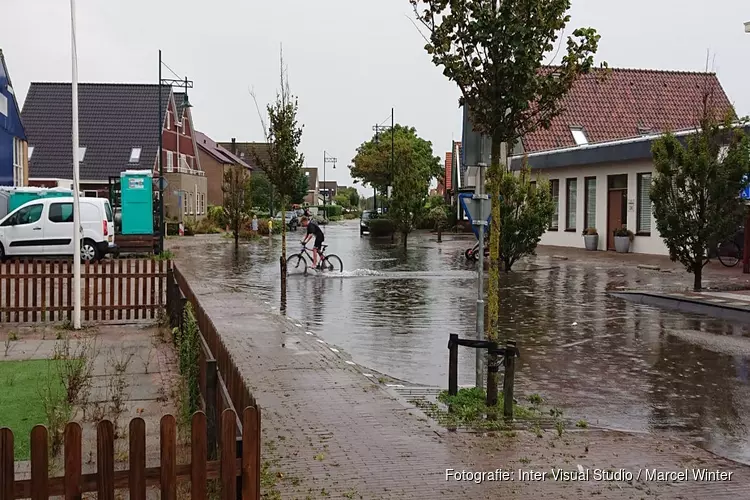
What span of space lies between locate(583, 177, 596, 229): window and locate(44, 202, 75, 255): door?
2107 cm

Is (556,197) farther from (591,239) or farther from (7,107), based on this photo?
(7,107)

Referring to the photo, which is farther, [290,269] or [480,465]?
[290,269]

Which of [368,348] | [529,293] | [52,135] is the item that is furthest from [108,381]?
[52,135]

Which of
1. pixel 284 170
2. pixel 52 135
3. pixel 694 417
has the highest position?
pixel 52 135

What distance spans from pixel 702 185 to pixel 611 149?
1511 cm

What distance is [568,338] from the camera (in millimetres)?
12203

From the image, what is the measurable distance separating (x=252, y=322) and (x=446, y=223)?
149 ft

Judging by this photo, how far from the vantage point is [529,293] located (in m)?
18.2

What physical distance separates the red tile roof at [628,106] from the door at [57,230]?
22907mm

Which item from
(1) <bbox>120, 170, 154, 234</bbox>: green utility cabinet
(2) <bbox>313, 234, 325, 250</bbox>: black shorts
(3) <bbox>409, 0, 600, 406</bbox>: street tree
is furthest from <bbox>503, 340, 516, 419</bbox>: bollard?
(1) <bbox>120, 170, 154, 234</bbox>: green utility cabinet

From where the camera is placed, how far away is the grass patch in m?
6.48

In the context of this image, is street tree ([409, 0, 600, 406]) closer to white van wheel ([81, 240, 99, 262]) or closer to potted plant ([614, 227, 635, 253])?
white van wheel ([81, 240, 99, 262])

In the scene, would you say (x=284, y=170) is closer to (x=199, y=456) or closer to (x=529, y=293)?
(x=529, y=293)

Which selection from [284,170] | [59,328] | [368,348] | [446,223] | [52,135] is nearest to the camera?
[368,348]
